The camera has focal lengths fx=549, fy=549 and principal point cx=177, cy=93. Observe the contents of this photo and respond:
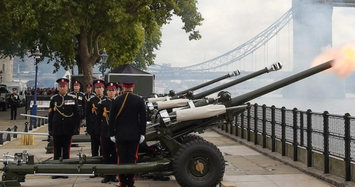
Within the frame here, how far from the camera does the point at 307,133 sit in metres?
11.1

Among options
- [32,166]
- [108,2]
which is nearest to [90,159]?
[32,166]

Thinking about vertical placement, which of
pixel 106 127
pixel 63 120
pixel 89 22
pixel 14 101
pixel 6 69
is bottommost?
pixel 106 127

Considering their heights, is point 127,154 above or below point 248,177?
above

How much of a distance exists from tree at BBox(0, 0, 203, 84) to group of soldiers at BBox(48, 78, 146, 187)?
18092 mm

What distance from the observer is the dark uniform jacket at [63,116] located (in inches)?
401

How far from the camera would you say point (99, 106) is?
33.0 feet

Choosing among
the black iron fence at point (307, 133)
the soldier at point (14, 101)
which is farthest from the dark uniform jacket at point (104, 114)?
the soldier at point (14, 101)

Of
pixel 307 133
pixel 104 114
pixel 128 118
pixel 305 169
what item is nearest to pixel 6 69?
pixel 104 114

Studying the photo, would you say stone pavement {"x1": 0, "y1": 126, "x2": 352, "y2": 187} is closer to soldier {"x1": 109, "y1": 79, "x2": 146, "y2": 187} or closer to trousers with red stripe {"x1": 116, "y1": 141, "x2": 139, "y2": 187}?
trousers with red stripe {"x1": 116, "y1": 141, "x2": 139, "y2": 187}

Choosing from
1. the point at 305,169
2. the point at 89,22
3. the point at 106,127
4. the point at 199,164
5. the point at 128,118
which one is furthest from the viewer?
the point at 89,22

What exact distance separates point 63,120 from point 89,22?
21288mm

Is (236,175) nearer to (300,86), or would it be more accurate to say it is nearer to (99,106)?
(99,106)

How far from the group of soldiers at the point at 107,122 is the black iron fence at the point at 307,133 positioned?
2.26 m

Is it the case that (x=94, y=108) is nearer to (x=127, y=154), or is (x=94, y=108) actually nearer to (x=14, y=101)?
(x=127, y=154)
